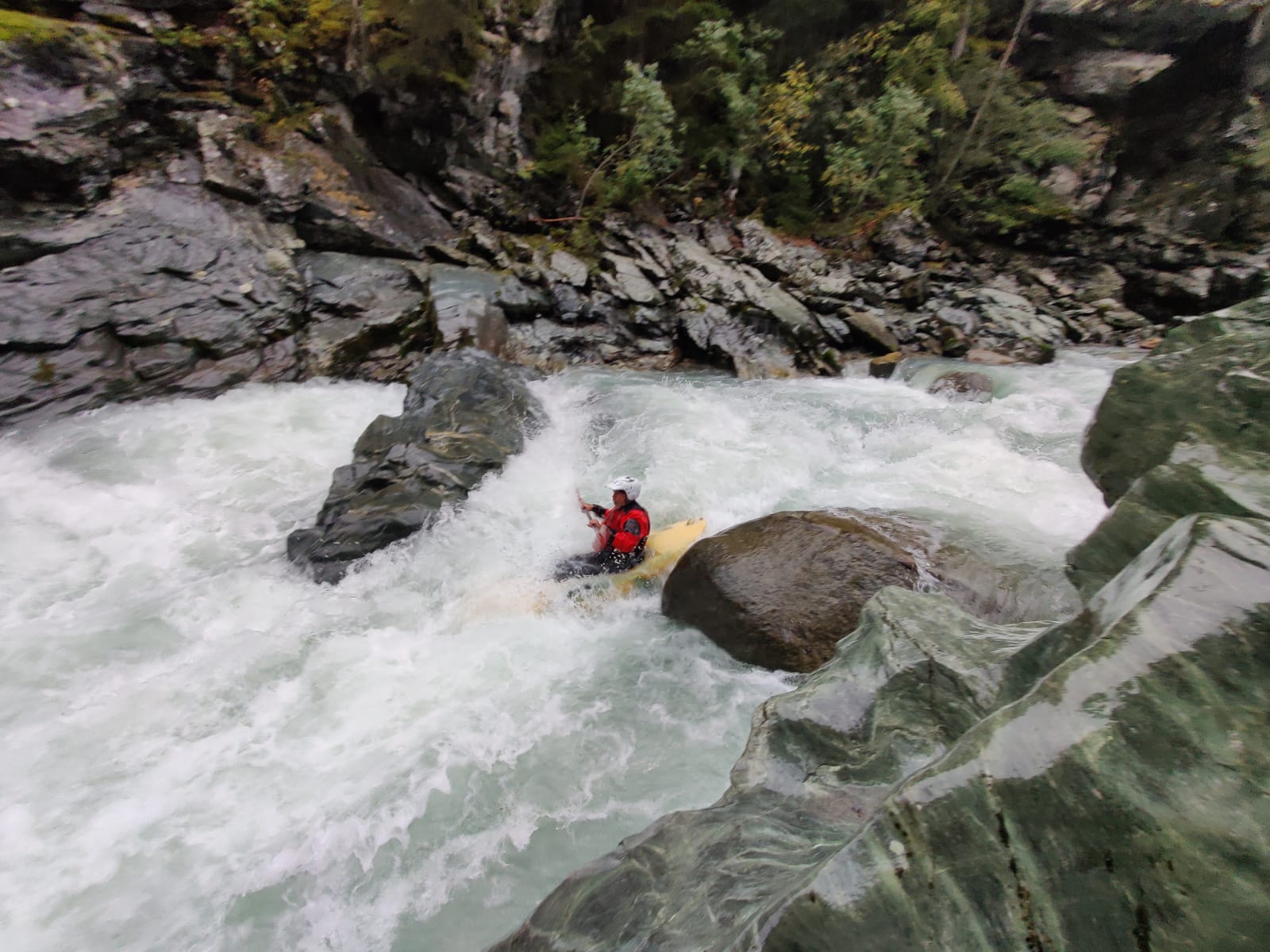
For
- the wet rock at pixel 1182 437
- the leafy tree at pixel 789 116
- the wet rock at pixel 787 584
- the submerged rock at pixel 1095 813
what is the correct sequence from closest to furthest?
the submerged rock at pixel 1095 813 < the wet rock at pixel 1182 437 < the wet rock at pixel 787 584 < the leafy tree at pixel 789 116

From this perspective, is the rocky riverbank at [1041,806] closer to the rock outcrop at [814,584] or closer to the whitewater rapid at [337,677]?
the whitewater rapid at [337,677]

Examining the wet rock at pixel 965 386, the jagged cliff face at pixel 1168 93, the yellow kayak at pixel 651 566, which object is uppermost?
the jagged cliff face at pixel 1168 93

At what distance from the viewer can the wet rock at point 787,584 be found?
4.54m

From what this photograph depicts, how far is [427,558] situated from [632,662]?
230 cm

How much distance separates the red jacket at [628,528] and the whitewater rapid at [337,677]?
2.01ft

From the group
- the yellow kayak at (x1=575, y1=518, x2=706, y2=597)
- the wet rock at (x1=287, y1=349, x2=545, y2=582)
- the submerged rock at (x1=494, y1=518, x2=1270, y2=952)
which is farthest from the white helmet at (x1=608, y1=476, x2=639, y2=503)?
the submerged rock at (x1=494, y1=518, x2=1270, y2=952)

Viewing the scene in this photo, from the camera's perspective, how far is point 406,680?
456 centimetres

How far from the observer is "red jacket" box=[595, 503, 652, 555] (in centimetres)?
565

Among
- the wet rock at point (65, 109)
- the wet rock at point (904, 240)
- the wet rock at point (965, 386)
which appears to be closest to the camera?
the wet rock at point (65, 109)

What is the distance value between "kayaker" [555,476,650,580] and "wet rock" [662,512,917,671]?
0.58 m

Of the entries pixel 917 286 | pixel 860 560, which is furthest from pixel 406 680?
pixel 917 286

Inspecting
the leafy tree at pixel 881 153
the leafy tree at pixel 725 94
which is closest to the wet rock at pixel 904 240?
the leafy tree at pixel 881 153

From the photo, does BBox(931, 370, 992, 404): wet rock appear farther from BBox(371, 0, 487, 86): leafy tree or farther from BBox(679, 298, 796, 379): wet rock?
BBox(371, 0, 487, 86): leafy tree

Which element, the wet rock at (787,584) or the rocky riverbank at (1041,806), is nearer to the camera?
the rocky riverbank at (1041,806)
